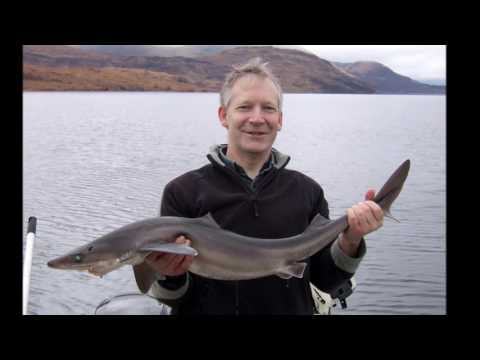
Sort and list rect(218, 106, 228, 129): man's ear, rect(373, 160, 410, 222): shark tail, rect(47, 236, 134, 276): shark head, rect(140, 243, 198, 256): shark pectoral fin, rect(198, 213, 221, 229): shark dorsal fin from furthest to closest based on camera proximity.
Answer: rect(218, 106, 228, 129): man's ear
rect(373, 160, 410, 222): shark tail
rect(198, 213, 221, 229): shark dorsal fin
rect(47, 236, 134, 276): shark head
rect(140, 243, 198, 256): shark pectoral fin

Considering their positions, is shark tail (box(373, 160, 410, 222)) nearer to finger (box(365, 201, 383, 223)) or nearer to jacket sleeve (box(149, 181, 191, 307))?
finger (box(365, 201, 383, 223))

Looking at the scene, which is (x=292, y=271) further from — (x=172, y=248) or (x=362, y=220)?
(x=172, y=248)

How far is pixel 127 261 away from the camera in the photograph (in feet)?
9.32

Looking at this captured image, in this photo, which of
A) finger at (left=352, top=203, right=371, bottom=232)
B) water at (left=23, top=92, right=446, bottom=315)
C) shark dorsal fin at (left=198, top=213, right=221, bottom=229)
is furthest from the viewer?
water at (left=23, top=92, right=446, bottom=315)

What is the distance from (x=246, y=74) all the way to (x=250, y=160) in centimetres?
54

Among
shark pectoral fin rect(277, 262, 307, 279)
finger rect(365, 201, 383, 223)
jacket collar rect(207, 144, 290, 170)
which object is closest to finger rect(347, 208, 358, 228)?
finger rect(365, 201, 383, 223)

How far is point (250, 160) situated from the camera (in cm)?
321

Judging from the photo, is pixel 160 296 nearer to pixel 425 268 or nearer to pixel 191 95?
pixel 425 268

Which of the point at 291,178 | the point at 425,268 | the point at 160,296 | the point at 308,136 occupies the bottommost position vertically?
the point at 425,268

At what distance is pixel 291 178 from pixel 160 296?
3.52 feet

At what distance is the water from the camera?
8.46 metres

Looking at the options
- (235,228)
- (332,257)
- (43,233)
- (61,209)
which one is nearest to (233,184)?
(235,228)

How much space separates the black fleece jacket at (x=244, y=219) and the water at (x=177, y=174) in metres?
5.03

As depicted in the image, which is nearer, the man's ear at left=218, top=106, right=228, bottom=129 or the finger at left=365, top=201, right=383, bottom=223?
the finger at left=365, top=201, right=383, bottom=223
